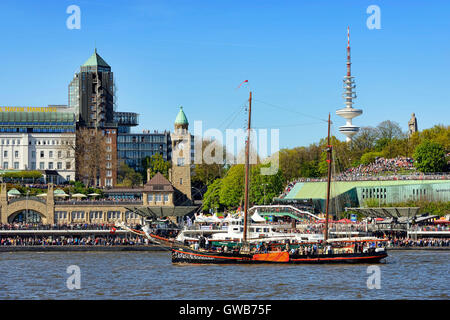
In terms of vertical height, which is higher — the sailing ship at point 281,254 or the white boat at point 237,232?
the white boat at point 237,232

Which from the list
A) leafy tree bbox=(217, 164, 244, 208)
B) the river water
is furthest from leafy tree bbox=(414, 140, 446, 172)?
the river water

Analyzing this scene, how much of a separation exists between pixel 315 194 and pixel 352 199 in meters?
6.22

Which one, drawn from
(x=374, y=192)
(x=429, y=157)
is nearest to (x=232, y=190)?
(x=374, y=192)

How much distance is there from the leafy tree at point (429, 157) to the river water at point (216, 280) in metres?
57.3

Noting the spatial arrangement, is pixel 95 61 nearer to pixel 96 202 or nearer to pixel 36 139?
pixel 36 139

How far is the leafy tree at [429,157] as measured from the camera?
Result: 429ft

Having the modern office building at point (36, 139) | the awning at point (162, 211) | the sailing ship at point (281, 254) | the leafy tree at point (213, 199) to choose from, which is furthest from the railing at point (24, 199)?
the modern office building at point (36, 139)

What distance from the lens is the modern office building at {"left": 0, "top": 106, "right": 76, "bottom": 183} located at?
172 metres

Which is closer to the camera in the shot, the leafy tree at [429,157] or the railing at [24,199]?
the railing at [24,199]

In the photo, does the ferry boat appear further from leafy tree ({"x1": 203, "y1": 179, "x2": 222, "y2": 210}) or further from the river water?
leafy tree ({"x1": 203, "y1": 179, "x2": 222, "y2": 210})

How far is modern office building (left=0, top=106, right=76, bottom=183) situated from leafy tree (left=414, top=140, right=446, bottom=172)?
80679mm

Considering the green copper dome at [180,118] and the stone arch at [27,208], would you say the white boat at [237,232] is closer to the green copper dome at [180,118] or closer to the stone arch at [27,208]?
the stone arch at [27,208]
